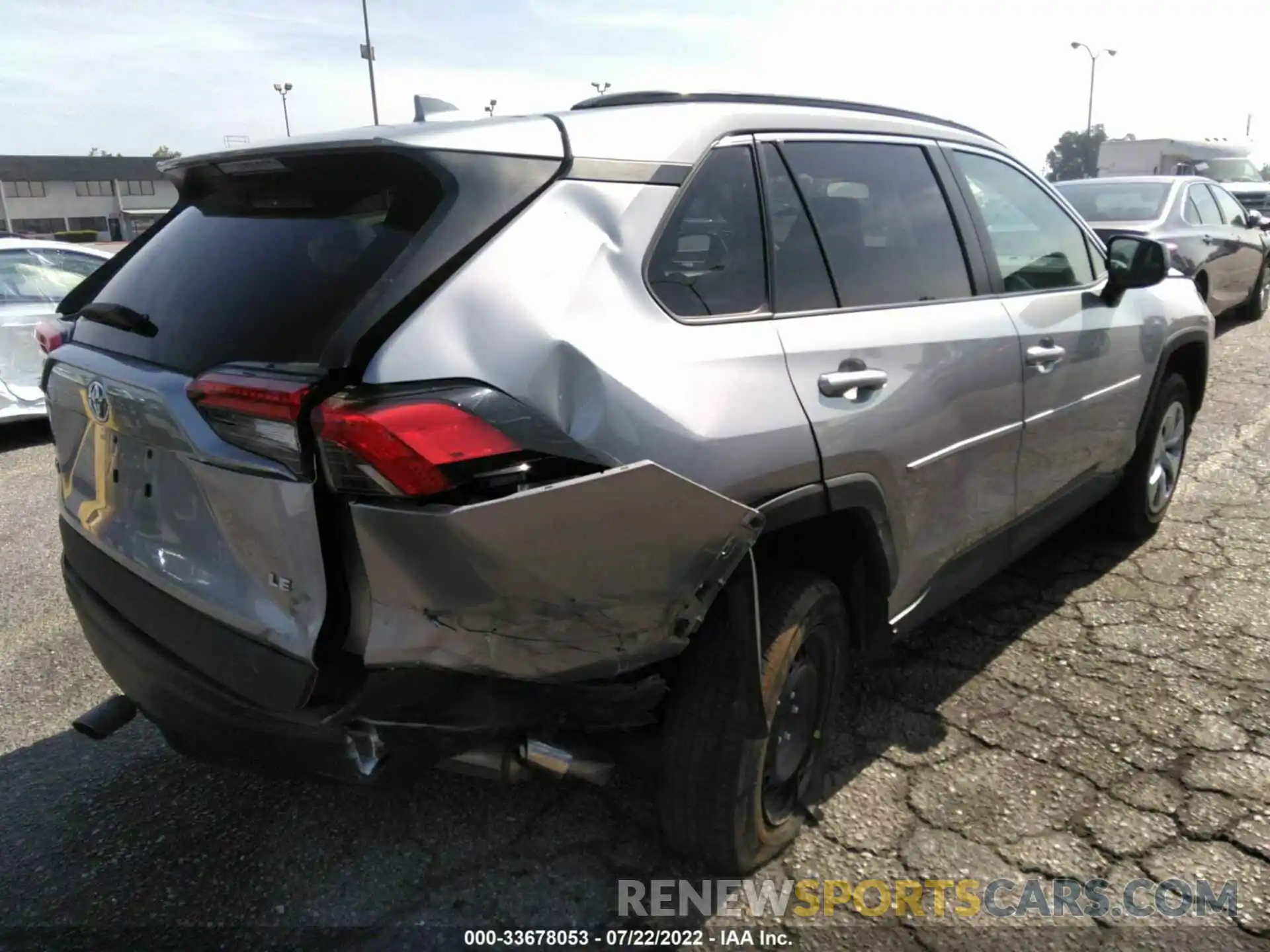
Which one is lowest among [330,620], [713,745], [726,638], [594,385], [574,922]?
[574,922]

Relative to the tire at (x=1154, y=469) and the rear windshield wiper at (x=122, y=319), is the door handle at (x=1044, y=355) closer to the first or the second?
the tire at (x=1154, y=469)

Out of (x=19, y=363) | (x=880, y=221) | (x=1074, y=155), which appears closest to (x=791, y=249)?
(x=880, y=221)

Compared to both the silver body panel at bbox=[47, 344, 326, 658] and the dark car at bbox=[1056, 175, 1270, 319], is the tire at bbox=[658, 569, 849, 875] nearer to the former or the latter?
the silver body panel at bbox=[47, 344, 326, 658]

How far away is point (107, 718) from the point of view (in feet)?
8.20

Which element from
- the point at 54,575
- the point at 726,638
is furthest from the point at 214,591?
the point at 54,575

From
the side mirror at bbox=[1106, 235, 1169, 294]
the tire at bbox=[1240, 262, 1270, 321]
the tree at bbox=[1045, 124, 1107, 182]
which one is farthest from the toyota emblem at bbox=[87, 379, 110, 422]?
the tree at bbox=[1045, 124, 1107, 182]

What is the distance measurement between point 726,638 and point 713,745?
25 cm

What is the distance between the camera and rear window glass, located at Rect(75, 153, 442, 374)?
75.1 inches

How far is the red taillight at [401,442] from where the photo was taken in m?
1.68

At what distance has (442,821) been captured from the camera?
8.84 ft

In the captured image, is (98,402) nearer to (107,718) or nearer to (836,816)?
(107,718)

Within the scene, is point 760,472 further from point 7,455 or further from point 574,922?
point 7,455

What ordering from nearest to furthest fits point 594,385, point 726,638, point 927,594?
point 594,385 → point 726,638 → point 927,594

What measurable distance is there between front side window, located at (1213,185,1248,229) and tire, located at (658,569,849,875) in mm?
9619
